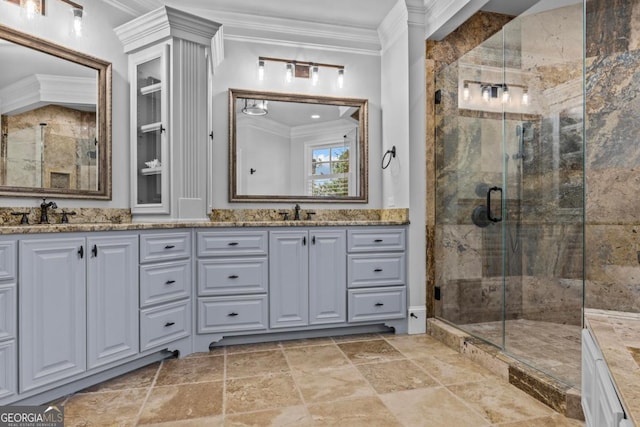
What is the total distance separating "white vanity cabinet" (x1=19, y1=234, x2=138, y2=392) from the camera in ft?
5.70

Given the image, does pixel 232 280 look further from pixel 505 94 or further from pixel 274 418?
pixel 505 94

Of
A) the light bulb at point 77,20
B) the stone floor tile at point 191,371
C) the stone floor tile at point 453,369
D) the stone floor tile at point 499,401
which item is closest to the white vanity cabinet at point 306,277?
the stone floor tile at point 191,371

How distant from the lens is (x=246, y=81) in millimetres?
3244

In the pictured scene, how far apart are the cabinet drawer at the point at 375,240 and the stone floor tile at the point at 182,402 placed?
1.35 m

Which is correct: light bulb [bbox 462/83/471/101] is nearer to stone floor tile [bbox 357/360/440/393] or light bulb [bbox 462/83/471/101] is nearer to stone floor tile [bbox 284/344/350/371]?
stone floor tile [bbox 357/360/440/393]

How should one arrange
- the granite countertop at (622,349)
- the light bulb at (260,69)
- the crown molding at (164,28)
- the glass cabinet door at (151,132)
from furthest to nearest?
the light bulb at (260,69) → the glass cabinet door at (151,132) → the crown molding at (164,28) → the granite countertop at (622,349)

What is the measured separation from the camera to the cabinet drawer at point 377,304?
9.53ft

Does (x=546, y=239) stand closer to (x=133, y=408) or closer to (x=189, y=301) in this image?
(x=189, y=301)

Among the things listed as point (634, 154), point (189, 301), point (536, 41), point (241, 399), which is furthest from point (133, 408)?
point (536, 41)

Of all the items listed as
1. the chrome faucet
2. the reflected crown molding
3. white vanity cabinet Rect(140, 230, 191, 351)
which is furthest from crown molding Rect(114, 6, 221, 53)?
white vanity cabinet Rect(140, 230, 191, 351)

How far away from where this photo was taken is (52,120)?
245 cm

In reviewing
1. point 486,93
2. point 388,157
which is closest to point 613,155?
point 486,93

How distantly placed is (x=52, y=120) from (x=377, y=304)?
2.58 m

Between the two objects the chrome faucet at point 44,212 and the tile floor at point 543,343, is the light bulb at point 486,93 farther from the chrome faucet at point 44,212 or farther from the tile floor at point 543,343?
the chrome faucet at point 44,212
